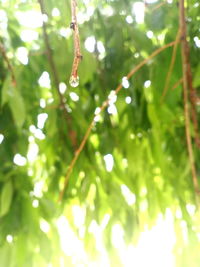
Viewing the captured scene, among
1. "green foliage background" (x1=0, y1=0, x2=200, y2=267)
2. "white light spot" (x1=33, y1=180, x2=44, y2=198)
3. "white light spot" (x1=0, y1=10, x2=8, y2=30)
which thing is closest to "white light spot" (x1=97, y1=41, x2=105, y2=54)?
"green foliage background" (x1=0, y1=0, x2=200, y2=267)

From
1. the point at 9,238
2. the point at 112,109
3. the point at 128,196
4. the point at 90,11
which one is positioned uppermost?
the point at 90,11

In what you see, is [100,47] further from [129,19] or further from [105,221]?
[105,221]

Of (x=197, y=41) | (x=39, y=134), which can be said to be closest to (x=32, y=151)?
(x=39, y=134)

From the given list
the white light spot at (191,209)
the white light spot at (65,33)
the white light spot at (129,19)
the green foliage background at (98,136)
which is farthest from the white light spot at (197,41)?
the white light spot at (191,209)

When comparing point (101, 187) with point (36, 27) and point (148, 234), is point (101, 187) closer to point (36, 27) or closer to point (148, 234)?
point (148, 234)

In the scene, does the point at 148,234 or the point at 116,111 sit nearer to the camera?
the point at 116,111

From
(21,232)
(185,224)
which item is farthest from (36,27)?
(185,224)
